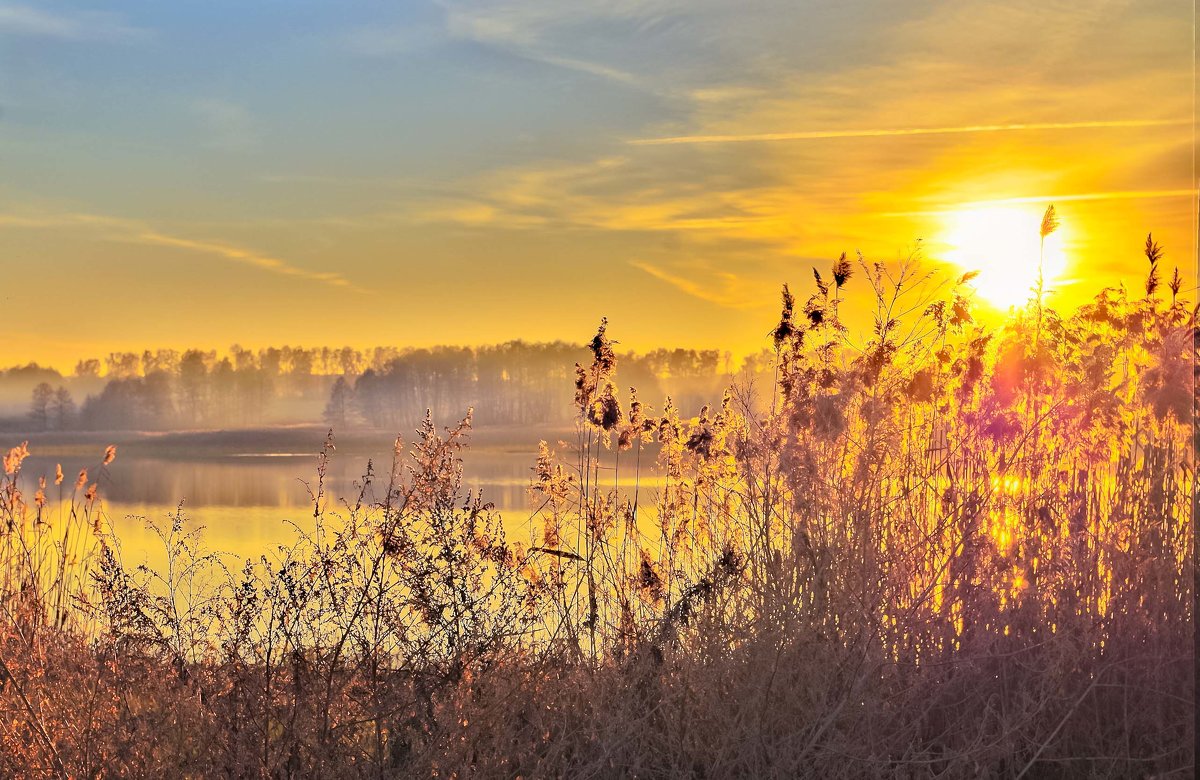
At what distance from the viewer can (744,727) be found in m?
4.94

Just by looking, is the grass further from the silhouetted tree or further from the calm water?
the silhouetted tree

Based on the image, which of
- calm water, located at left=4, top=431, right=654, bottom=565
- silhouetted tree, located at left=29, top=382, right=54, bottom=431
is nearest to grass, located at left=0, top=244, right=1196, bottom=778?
calm water, located at left=4, top=431, right=654, bottom=565

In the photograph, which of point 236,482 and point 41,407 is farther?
point 41,407

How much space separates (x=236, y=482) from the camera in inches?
1214

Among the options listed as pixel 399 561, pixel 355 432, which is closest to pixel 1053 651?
pixel 399 561

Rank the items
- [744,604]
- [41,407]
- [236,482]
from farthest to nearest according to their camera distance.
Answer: [41,407] < [236,482] < [744,604]

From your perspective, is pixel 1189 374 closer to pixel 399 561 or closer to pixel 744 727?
pixel 744 727

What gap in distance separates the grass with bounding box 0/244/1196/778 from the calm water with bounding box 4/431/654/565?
1.32 feet

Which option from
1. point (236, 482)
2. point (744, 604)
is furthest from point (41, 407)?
point (744, 604)

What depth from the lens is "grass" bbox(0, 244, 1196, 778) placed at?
191 inches

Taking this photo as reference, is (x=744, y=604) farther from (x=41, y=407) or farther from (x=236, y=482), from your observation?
(x=41, y=407)

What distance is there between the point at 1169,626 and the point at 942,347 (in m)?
2.00

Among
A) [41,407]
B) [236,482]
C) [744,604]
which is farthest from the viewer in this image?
[41,407]

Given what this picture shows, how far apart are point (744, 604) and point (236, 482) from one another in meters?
27.1
